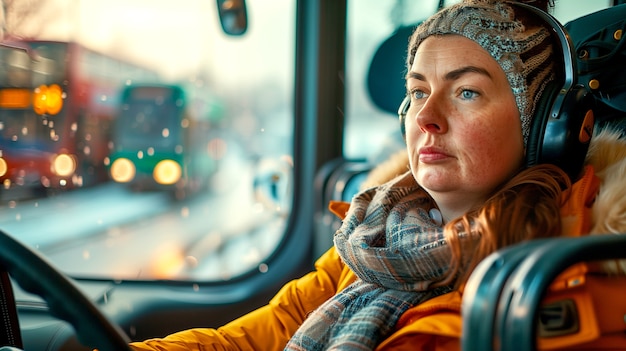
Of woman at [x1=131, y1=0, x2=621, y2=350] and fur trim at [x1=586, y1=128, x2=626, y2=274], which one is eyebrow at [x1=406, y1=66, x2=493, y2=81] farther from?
fur trim at [x1=586, y1=128, x2=626, y2=274]

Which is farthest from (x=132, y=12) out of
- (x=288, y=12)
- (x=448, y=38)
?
(x=448, y=38)

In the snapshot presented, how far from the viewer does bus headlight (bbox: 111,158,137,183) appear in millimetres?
3845

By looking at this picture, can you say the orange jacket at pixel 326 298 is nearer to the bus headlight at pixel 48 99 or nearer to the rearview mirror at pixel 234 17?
the rearview mirror at pixel 234 17

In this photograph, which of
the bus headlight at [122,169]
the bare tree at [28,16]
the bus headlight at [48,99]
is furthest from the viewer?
the bus headlight at [122,169]

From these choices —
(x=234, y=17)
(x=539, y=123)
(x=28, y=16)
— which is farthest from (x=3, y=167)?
(x=539, y=123)

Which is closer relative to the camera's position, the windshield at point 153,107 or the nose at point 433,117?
the nose at point 433,117

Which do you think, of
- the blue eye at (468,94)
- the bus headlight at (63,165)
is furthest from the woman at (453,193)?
the bus headlight at (63,165)

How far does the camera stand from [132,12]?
9.21 feet

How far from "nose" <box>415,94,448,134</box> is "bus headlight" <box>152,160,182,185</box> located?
2.94 m

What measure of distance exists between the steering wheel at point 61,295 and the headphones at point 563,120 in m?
0.78

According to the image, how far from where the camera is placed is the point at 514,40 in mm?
1132

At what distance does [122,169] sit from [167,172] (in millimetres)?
296

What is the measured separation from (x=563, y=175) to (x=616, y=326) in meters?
0.31

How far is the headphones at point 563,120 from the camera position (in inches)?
42.3
